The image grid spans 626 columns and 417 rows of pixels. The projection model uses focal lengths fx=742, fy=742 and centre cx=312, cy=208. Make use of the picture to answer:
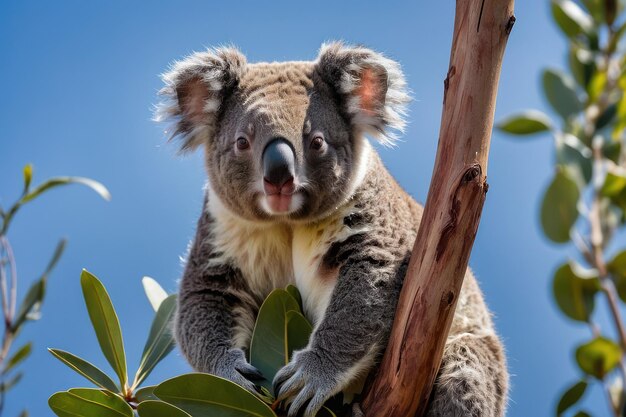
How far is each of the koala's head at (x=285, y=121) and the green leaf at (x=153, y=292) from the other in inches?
35.3

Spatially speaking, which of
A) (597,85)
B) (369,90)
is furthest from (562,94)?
(369,90)

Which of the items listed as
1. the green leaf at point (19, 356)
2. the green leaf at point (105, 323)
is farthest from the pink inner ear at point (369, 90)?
the green leaf at point (19, 356)

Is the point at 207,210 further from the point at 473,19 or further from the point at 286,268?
the point at 473,19

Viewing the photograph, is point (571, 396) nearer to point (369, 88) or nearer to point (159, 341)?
point (369, 88)

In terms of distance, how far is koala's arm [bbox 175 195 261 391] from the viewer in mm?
3777

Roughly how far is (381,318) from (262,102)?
4.39 feet

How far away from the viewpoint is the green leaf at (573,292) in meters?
0.97

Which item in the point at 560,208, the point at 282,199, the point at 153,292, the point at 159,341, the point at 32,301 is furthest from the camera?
the point at 153,292

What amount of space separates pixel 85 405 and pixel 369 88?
7.53ft

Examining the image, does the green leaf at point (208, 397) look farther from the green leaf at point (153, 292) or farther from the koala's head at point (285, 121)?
the green leaf at point (153, 292)

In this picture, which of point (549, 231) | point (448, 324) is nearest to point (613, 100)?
point (549, 231)

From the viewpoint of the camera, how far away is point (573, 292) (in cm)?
99

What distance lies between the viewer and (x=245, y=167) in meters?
3.87

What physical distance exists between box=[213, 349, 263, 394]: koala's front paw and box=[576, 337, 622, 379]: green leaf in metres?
2.60
